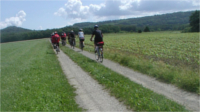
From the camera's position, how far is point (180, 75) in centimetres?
699

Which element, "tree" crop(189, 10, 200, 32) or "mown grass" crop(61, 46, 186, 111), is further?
"tree" crop(189, 10, 200, 32)

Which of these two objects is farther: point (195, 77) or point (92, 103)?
point (195, 77)

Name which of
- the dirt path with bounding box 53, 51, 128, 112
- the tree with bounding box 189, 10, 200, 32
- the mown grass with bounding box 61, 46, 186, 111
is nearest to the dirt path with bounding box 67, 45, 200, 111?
the mown grass with bounding box 61, 46, 186, 111

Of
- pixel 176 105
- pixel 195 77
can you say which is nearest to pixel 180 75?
pixel 195 77

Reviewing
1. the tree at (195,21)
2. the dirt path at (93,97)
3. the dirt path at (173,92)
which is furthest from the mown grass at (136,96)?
the tree at (195,21)

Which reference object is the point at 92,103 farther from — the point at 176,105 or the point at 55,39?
the point at 55,39

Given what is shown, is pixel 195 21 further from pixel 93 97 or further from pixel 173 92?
pixel 93 97

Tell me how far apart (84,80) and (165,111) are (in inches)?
A: 163

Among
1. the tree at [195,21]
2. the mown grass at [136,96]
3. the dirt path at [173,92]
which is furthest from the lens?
the tree at [195,21]

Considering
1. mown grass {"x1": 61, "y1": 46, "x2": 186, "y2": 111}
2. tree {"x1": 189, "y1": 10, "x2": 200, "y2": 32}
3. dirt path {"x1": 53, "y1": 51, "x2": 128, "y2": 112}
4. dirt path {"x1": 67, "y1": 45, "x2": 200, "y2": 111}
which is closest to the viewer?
mown grass {"x1": 61, "y1": 46, "x2": 186, "y2": 111}

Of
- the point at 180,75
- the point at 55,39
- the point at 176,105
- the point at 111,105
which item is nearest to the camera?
the point at 176,105

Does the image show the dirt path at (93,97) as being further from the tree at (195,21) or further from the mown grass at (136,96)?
the tree at (195,21)

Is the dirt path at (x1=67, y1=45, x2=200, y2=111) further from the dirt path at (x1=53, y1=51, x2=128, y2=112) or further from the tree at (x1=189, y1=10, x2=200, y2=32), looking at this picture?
the tree at (x1=189, y1=10, x2=200, y2=32)

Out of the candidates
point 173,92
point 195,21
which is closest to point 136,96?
point 173,92
